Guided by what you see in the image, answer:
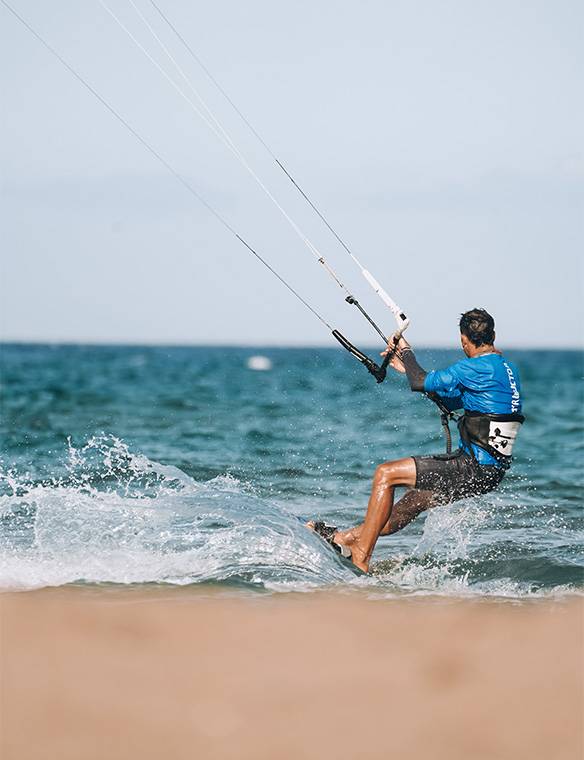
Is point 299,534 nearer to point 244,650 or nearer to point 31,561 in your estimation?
point 31,561

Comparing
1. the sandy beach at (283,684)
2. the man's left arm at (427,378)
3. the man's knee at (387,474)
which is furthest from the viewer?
the man's knee at (387,474)

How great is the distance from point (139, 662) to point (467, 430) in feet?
11.1

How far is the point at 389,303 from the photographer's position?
756 cm

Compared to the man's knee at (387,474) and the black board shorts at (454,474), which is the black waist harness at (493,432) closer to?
the black board shorts at (454,474)

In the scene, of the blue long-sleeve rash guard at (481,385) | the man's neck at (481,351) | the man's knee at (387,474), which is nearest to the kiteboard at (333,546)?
the man's knee at (387,474)

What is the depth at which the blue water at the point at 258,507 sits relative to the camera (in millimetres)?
7273

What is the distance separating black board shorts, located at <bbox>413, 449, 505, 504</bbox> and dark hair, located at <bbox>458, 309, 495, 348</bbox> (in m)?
0.80

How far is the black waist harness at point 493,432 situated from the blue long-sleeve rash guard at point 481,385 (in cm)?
3

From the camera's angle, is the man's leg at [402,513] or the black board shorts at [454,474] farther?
the man's leg at [402,513]

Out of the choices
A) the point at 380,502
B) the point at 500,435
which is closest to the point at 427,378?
the point at 500,435

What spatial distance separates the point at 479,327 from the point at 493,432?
0.74 meters

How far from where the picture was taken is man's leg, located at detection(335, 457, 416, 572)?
720 cm

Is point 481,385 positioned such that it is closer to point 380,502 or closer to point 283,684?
point 380,502

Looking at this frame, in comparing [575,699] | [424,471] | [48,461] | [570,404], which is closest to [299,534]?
[424,471]
